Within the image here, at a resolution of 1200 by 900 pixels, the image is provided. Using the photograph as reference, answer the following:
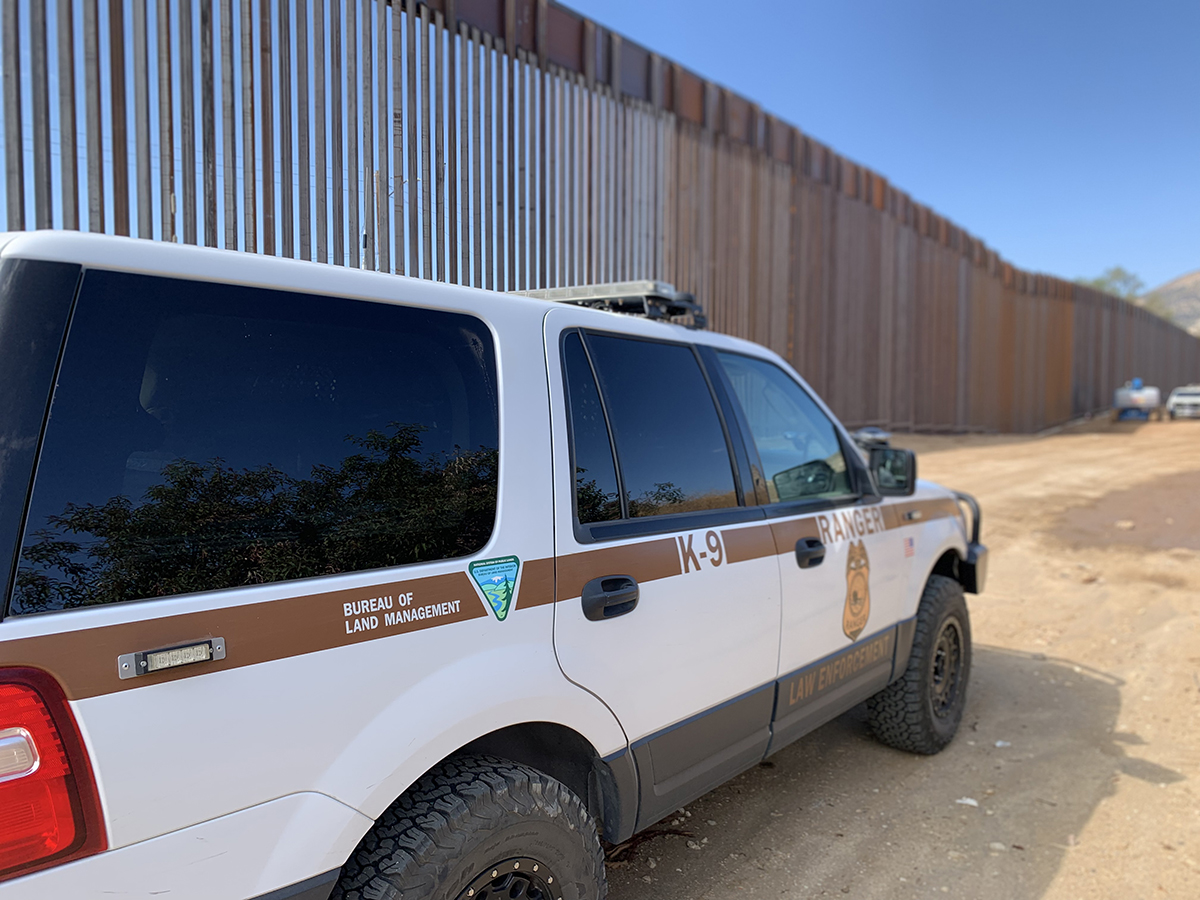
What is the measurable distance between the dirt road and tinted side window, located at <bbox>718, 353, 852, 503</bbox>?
4.69 feet

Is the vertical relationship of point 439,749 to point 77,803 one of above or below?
below

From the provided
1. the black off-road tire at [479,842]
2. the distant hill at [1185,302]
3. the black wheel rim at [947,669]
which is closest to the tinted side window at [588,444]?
the black off-road tire at [479,842]

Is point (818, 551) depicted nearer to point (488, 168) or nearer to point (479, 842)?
point (479, 842)

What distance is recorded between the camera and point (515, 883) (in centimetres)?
192

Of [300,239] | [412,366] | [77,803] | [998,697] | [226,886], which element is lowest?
[998,697]

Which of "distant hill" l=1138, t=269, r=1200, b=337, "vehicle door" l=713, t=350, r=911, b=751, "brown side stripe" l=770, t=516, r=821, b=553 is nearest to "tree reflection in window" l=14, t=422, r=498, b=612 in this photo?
"brown side stripe" l=770, t=516, r=821, b=553

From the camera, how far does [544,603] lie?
2.06 meters

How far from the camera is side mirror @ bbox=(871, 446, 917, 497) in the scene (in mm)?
3738

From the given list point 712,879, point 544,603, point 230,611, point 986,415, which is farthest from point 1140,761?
point 986,415

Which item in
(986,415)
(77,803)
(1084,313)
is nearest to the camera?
(77,803)

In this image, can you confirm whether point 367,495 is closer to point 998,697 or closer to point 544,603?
point 544,603

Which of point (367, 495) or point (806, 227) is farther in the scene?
point (806, 227)

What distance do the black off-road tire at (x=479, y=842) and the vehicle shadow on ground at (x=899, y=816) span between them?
105cm

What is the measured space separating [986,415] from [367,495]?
28853 millimetres
